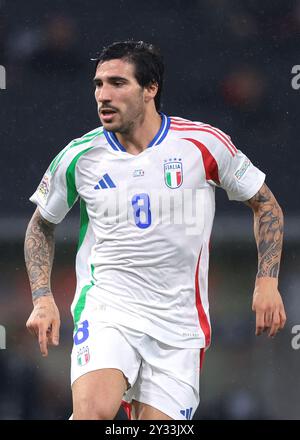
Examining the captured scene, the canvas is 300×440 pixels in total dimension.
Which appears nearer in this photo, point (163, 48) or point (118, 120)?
point (118, 120)

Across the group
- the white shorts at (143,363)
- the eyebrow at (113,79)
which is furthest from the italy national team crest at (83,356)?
the eyebrow at (113,79)

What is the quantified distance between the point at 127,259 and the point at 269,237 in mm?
642

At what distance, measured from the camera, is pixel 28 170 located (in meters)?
7.80

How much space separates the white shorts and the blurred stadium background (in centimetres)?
296

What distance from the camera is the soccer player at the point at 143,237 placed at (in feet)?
15.0

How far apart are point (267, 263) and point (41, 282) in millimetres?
941

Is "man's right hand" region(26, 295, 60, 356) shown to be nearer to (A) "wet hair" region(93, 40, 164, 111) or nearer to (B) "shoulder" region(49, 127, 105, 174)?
(B) "shoulder" region(49, 127, 105, 174)

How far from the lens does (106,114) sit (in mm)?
4688

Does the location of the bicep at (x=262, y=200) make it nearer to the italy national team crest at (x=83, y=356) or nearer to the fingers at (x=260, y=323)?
the fingers at (x=260, y=323)

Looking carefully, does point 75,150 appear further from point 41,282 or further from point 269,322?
point 269,322

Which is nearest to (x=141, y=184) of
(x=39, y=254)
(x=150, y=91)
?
(x=150, y=91)

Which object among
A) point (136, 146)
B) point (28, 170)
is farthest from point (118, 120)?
point (28, 170)

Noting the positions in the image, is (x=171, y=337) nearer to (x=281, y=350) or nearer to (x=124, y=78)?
(x=124, y=78)

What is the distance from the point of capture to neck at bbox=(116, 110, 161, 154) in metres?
4.82
